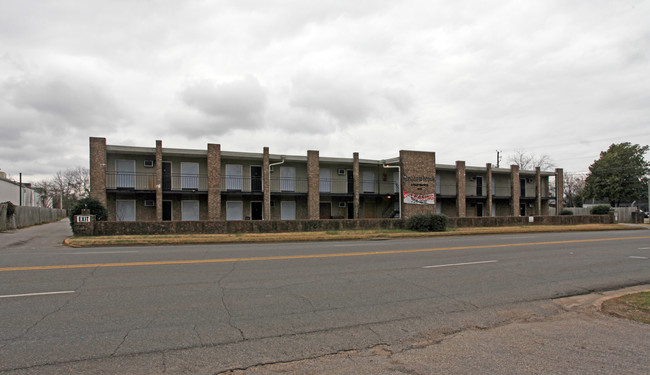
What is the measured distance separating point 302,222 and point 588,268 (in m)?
14.7

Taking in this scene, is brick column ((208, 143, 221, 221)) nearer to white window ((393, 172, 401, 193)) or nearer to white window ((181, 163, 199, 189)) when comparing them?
Answer: white window ((181, 163, 199, 189))

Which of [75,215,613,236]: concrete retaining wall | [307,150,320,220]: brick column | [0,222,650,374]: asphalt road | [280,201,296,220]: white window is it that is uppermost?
[307,150,320,220]: brick column

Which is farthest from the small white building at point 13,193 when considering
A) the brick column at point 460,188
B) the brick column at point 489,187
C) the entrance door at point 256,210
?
the brick column at point 489,187

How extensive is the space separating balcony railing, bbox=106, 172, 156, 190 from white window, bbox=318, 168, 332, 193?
40.8 feet

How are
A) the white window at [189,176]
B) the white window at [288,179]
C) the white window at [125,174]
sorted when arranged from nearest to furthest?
the white window at [125,174]
the white window at [189,176]
the white window at [288,179]

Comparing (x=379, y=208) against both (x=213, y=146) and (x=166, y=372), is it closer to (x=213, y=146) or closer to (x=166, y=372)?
(x=213, y=146)

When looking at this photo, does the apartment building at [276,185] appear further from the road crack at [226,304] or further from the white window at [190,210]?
the road crack at [226,304]

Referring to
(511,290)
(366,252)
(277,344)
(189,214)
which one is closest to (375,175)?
(189,214)

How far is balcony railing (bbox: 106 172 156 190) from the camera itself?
25.9m

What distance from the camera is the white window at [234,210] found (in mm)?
29172

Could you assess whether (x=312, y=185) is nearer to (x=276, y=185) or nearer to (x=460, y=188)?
(x=276, y=185)

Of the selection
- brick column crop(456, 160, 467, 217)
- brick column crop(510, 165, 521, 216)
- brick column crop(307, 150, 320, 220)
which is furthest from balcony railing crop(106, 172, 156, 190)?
brick column crop(510, 165, 521, 216)

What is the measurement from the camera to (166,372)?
3844 mm

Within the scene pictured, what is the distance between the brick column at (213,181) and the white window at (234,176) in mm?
1768
